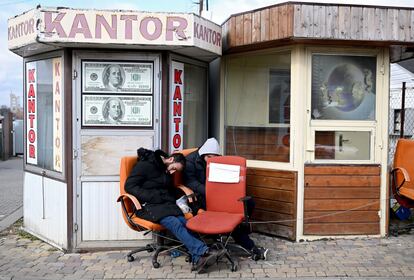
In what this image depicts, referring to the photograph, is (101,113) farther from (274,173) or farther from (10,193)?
(10,193)

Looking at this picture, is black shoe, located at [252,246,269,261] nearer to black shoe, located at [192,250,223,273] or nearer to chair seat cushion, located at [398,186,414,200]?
black shoe, located at [192,250,223,273]

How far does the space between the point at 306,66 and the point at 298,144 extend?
932mm

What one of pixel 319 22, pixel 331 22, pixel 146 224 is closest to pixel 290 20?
pixel 319 22

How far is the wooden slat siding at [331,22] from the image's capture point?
5441mm

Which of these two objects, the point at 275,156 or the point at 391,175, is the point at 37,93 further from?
the point at 391,175

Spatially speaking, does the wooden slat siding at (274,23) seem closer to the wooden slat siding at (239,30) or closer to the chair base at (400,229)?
the wooden slat siding at (239,30)

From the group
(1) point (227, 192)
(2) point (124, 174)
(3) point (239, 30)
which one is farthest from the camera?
(3) point (239, 30)

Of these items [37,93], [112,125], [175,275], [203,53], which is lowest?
[175,275]

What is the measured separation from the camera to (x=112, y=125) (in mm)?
5535

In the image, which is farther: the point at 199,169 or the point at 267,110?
the point at 267,110

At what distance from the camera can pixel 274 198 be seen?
601cm

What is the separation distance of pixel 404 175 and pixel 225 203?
2.32 meters

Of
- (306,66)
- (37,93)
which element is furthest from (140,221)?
(306,66)

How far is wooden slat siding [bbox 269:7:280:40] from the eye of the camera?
554cm
